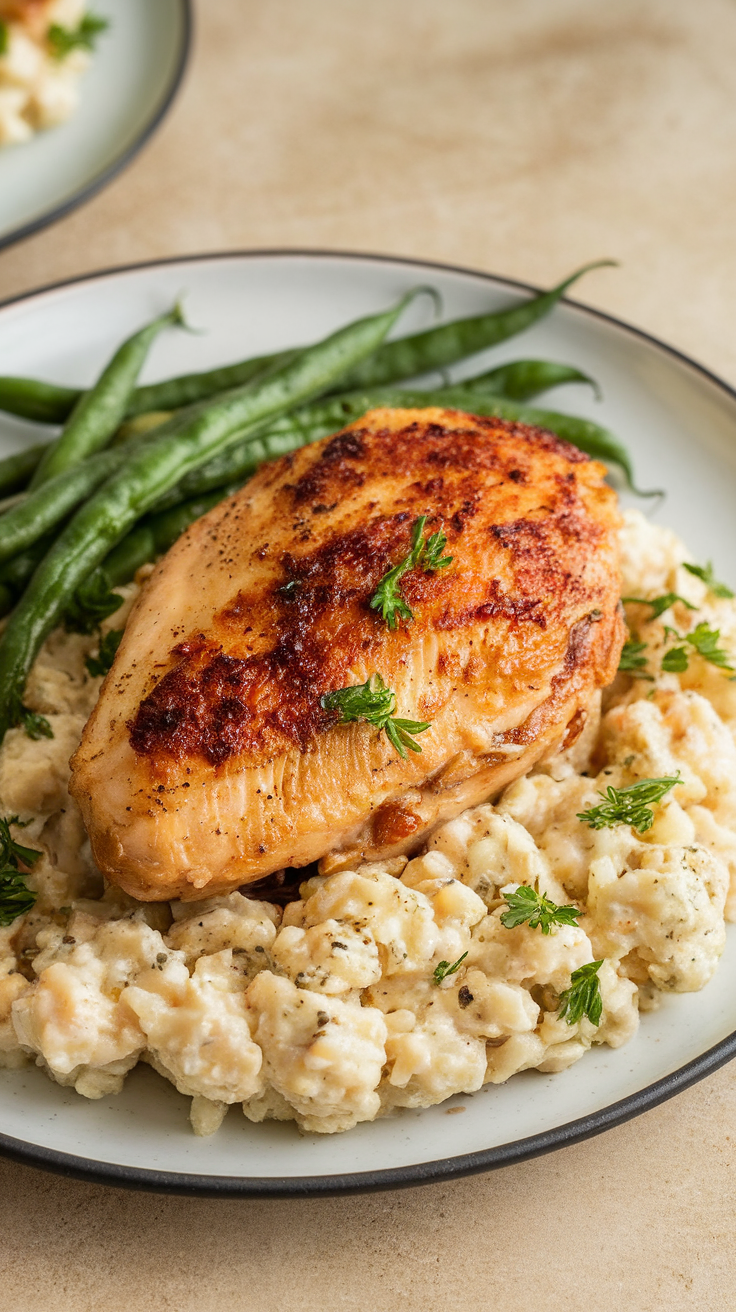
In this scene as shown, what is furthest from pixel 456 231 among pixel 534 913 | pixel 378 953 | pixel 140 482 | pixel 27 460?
pixel 378 953

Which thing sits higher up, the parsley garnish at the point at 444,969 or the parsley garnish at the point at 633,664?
the parsley garnish at the point at 633,664

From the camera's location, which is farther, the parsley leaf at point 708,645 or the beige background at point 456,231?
the parsley leaf at point 708,645

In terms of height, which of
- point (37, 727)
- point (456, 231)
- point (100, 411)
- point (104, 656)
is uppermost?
point (456, 231)

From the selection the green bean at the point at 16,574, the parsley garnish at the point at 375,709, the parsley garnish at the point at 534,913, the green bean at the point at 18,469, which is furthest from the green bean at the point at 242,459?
the parsley garnish at the point at 534,913

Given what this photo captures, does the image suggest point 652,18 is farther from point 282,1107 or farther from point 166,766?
point 282,1107

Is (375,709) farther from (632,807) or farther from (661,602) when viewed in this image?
(661,602)

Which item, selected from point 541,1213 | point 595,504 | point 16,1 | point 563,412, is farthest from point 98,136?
point 541,1213

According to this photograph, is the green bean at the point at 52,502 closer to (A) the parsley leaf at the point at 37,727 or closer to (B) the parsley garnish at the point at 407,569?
(A) the parsley leaf at the point at 37,727
